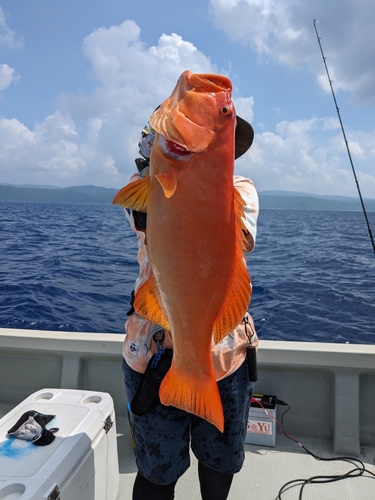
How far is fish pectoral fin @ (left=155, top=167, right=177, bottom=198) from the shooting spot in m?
1.28

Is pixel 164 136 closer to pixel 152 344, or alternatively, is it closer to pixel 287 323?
pixel 152 344

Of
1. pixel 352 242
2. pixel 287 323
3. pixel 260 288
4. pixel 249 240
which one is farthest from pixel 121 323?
pixel 352 242

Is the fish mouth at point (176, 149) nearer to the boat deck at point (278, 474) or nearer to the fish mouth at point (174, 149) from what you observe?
the fish mouth at point (174, 149)

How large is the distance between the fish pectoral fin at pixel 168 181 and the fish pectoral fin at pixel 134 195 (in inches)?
5.1

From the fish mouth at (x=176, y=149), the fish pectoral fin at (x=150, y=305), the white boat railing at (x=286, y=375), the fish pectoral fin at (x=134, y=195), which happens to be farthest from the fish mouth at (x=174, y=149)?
the white boat railing at (x=286, y=375)

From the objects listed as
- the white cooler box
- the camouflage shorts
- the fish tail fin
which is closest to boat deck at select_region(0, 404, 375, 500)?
the white cooler box

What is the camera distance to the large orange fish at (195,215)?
133cm

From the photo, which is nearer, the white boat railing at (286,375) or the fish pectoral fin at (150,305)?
the fish pectoral fin at (150,305)

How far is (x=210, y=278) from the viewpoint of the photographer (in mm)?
1436

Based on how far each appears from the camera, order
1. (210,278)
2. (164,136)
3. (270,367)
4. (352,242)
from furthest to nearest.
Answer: (352,242) < (270,367) < (210,278) < (164,136)

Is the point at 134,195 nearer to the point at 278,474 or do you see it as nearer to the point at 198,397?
the point at 198,397

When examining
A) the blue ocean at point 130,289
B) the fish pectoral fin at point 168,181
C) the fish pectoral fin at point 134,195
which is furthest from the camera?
the blue ocean at point 130,289

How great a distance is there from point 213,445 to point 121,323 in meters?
5.92

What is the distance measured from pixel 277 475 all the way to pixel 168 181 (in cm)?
313
